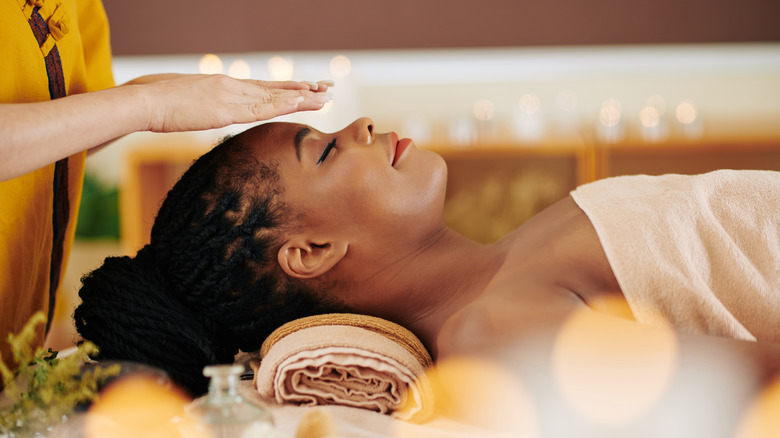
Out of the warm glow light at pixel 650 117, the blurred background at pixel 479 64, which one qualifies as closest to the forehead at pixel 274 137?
the blurred background at pixel 479 64

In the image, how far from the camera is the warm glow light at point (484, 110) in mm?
3328

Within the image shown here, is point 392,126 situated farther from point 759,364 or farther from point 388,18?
point 759,364

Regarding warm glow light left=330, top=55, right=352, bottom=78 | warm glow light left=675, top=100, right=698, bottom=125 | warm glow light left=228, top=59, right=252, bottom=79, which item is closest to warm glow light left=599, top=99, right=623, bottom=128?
warm glow light left=675, top=100, right=698, bottom=125

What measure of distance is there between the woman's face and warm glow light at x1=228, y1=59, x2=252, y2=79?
1961 millimetres

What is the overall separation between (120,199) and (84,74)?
2092 mm

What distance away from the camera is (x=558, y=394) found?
933mm

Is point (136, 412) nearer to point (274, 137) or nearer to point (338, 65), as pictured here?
point (274, 137)

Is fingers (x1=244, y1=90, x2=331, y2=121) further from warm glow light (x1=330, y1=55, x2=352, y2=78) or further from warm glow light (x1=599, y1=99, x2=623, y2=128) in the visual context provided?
warm glow light (x1=599, y1=99, x2=623, y2=128)

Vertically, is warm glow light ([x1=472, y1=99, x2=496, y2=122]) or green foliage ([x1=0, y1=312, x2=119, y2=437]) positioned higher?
warm glow light ([x1=472, y1=99, x2=496, y2=122])

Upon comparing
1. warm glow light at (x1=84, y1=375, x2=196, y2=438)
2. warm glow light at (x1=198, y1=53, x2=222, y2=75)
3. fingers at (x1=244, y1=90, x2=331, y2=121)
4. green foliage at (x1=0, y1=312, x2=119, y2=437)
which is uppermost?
warm glow light at (x1=198, y1=53, x2=222, y2=75)

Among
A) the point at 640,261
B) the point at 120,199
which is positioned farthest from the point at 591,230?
the point at 120,199

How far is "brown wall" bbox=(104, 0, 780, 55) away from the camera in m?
3.20

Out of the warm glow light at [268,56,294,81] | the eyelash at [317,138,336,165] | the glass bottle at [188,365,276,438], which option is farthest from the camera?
the warm glow light at [268,56,294,81]

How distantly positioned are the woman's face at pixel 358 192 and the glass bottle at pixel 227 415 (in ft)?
1.81
